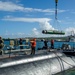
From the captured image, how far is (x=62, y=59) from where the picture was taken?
84.0ft

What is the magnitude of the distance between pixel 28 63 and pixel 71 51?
11005 mm

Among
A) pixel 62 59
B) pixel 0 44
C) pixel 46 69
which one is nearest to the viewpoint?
pixel 46 69

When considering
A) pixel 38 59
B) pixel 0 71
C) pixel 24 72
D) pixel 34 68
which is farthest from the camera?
pixel 38 59

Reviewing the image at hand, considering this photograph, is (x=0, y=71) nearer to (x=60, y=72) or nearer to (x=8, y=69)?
(x=8, y=69)

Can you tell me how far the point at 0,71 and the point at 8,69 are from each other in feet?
3.17

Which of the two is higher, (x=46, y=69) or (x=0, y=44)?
(x=0, y=44)

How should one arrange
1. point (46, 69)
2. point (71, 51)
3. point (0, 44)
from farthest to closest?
point (71, 51)
point (0, 44)
point (46, 69)

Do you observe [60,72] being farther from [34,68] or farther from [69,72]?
[34,68]

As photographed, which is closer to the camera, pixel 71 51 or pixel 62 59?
pixel 62 59

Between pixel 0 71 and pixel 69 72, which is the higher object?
pixel 0 71

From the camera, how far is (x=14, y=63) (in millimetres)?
18859

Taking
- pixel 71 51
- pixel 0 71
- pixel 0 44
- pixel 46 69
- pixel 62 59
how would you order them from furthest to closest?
1. pixel 71 51
2. pixel 62 59
3. pixel 0 44
4. pixel 46 69
5. pixel 0 71

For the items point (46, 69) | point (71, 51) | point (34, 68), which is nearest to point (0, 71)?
point (34, 68)

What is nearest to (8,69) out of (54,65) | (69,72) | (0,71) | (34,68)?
(0,71)
